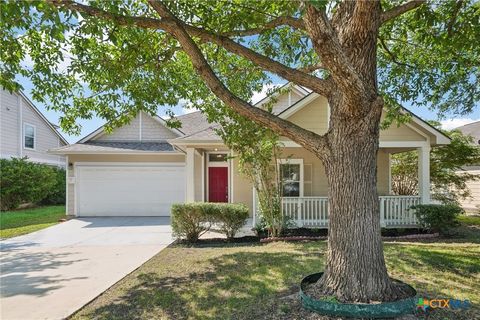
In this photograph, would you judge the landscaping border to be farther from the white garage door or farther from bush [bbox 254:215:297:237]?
the white garage door

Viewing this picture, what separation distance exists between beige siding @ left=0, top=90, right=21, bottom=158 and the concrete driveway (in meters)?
9.21

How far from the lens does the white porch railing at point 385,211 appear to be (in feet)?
35.0

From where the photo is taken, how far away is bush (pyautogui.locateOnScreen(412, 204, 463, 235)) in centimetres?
961

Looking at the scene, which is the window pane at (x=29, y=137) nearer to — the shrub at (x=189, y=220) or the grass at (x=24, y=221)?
the grass at (x=24, y=221)

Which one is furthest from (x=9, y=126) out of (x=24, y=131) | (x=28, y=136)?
(x=28, y=136)

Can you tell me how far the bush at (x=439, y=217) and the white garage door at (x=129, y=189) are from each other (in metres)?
10.4

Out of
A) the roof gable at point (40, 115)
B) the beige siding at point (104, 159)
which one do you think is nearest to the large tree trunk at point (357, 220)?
the beige siding at point (104, 159)

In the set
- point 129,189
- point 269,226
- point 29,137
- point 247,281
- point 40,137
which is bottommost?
point 247,281

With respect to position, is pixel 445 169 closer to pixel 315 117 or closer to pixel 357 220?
pixel 315 117

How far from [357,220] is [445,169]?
14.8 metres

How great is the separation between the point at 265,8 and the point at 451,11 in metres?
3.36

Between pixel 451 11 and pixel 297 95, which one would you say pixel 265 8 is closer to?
pixel 451 11

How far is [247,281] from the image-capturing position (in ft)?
17.8

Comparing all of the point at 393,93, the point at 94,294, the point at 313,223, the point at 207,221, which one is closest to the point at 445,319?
the point at 94,294
